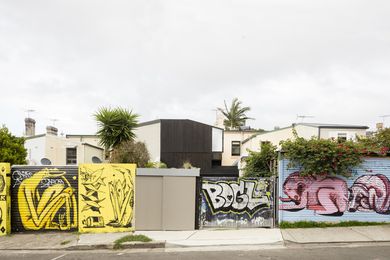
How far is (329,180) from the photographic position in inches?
426

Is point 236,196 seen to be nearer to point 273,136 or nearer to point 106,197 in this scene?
point 106,197

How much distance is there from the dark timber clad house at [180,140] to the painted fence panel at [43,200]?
19740mm

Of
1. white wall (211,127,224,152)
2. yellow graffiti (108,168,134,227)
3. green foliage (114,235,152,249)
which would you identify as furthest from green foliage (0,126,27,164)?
white wall (211,127,224,152)

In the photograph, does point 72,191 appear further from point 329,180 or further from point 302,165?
point 329,180

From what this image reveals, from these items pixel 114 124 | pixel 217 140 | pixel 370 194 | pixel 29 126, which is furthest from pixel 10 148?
pixel 217 140

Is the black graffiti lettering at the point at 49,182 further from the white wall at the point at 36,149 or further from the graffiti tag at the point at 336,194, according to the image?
the white wall at the point at 36,149

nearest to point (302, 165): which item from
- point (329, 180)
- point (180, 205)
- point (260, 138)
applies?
point (329, 180)

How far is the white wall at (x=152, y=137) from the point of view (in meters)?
30.4

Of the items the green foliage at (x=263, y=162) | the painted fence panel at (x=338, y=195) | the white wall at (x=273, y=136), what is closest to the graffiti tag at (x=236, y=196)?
the painted fence panel at (x=338, y=195)

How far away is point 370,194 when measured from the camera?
1079cm

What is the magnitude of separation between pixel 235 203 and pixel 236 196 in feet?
0.74

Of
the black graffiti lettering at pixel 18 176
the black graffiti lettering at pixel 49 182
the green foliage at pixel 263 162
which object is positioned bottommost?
the black graffiti lettering at pixel 49 182

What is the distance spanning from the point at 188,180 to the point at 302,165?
3.72 meters

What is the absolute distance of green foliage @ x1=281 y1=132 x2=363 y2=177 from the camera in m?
10.4
